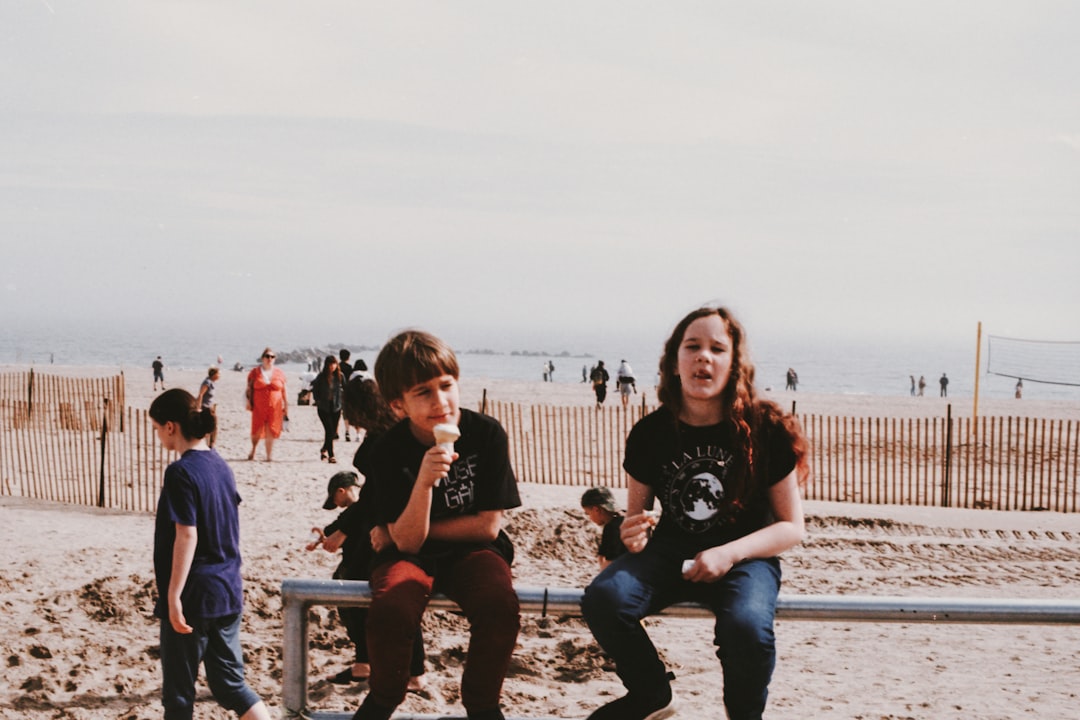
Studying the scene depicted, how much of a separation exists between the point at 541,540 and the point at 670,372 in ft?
24.2

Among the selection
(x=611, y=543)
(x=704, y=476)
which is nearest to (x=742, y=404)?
(x=704, y=476)

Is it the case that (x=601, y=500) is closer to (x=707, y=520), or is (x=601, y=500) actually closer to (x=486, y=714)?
(x=707, y=520)

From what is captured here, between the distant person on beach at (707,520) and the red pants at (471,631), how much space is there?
22cm

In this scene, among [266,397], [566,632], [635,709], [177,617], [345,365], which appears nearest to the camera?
[635,709]

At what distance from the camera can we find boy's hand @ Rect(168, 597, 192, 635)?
3.63 meters

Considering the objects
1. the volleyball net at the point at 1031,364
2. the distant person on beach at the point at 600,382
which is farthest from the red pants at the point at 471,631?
the volleyball net at the point at 1031,364

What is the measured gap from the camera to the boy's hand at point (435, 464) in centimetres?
246

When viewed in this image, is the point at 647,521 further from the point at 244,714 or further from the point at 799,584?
the point at 799,584

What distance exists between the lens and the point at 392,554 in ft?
8.70

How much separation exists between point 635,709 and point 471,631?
1.46 feet

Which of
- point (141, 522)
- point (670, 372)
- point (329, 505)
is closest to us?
point (670, 372)

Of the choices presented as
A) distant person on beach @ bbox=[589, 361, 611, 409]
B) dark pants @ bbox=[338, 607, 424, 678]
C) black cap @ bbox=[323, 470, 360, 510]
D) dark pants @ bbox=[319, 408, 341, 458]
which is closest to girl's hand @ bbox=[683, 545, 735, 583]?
dark pants @ bbox=[338, 607, 424, 678]

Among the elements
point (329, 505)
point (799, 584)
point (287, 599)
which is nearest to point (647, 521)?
point (287, 599)

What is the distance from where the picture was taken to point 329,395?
1418 cm
